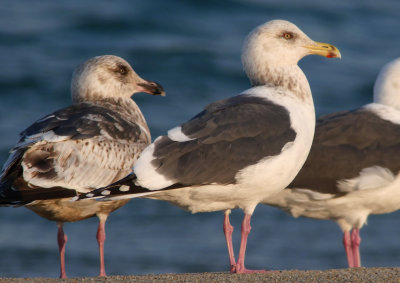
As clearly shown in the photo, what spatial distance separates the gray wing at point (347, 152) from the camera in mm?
6926

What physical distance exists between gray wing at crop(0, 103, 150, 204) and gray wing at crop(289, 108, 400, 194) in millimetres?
1526

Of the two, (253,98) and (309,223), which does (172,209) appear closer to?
(309,223)

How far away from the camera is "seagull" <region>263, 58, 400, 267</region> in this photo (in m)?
6.91

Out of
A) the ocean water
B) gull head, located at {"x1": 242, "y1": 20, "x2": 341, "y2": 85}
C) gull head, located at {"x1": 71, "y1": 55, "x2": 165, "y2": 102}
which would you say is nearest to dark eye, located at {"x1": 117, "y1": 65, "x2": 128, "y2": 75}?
gull head, located at {"x1": 71, "y1": 55, "x2": 165, "y2": 102}

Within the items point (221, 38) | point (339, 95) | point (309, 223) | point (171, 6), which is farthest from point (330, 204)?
point (171, 6)

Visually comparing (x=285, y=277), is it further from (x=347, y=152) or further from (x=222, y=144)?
(x=347, y=152)

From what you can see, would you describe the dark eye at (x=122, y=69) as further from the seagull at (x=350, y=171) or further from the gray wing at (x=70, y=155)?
the seagull at (x=350, y=171)

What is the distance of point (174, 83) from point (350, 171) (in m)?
7.64

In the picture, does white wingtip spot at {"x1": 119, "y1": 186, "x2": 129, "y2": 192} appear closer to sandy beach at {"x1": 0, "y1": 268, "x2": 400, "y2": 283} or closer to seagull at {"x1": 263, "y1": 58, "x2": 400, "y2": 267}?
sandy beach at {"x1": 0, "y1": 268, "x2": 400, "y2": 283}

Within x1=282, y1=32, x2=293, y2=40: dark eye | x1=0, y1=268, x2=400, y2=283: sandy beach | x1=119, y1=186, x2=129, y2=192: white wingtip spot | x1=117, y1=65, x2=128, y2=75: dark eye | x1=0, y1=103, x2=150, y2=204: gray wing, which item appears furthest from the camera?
x1=117, y1=65, x2=128, y2=75: dark eye

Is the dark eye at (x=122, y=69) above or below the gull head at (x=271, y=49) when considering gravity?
above

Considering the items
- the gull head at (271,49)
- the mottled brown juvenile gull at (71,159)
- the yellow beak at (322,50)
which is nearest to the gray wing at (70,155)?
the mottled brown juvenile gull at (71,159)

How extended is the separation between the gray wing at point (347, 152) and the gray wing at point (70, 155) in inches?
60.1

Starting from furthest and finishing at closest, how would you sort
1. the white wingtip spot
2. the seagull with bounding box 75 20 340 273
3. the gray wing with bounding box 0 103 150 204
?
the gray wing with bounding box 0 103 150 204 < the seagull with bounding box 75 20 340 273 < the white wingtip spot
